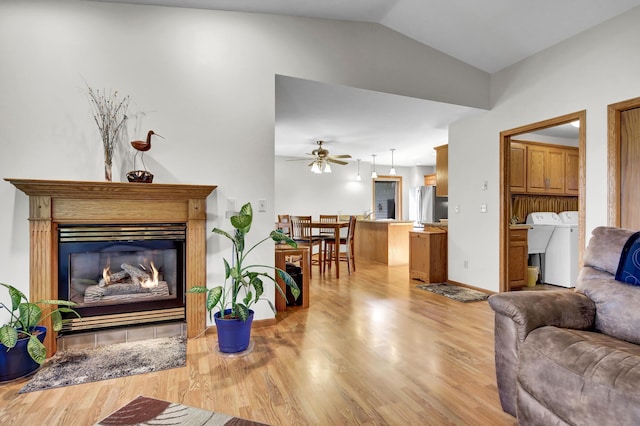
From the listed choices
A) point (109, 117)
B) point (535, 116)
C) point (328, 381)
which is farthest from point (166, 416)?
point (535, 116)

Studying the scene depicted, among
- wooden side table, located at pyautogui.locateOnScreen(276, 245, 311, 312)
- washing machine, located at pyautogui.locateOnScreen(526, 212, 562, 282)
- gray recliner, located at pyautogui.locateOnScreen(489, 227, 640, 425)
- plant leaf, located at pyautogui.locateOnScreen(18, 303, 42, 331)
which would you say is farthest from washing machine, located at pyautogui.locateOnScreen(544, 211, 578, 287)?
plant leaf, located at pyautogui.locateOnScreen(18, 303, 42, 331)

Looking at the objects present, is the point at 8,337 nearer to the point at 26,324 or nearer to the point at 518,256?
the point at 26,324

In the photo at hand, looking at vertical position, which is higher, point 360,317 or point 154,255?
point 154,255

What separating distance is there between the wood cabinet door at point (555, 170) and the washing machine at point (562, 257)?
698mm

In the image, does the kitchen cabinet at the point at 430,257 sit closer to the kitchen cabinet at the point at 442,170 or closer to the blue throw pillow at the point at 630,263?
the kitchen cabinet at the point at 442,170

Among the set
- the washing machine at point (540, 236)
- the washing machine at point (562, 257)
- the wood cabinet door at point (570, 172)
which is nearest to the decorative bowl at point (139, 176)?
the washing machine at point (540, 236)

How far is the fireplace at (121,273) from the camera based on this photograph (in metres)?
2.51

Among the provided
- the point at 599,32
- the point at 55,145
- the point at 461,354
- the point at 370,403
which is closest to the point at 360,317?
the point at 461,354

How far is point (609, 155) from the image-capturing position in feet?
9.53

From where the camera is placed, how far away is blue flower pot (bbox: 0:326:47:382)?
1978 mm

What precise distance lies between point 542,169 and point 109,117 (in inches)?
213

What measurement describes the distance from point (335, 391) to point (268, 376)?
447 mm

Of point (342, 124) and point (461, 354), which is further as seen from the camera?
point (342, 124)

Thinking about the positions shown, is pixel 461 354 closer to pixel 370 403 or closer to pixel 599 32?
pixel 370 403
